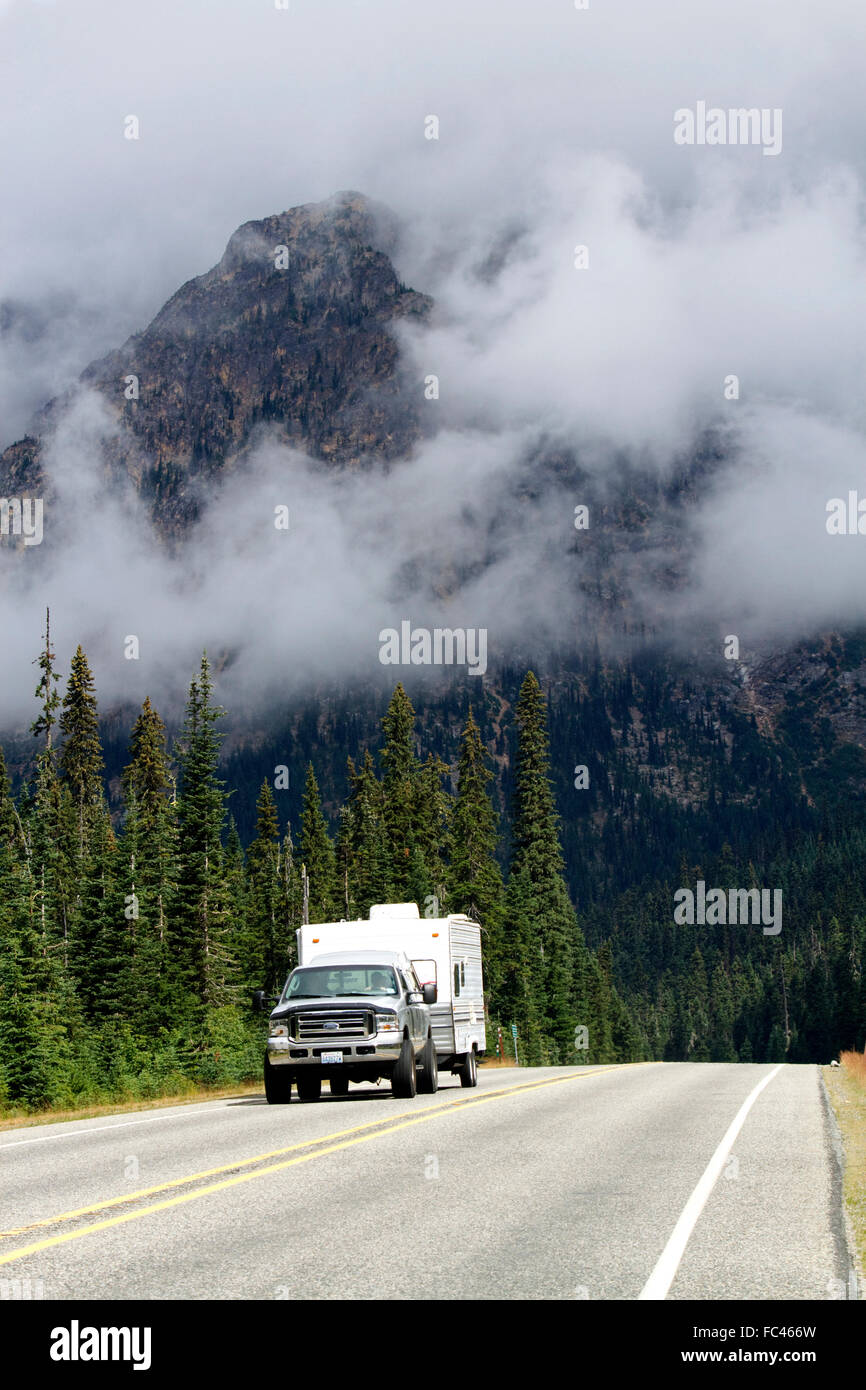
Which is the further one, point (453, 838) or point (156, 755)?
point (156, 755)

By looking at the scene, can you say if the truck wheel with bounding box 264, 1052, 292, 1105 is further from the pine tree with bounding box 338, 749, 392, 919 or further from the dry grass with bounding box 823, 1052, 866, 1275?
the pine tree with bounding box 338, 749, 392, 919

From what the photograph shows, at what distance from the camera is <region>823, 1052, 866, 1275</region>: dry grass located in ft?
34.2

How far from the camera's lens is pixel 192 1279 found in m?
7.87

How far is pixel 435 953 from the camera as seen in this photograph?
27.2 m

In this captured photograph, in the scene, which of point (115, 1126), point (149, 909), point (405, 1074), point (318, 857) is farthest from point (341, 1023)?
point (318, 857)

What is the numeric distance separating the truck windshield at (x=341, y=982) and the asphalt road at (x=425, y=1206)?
96.4 inches

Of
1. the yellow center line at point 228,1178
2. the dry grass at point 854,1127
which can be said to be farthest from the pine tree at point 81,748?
the yellow center line at point 228,1178

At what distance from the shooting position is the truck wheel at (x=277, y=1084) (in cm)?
2205

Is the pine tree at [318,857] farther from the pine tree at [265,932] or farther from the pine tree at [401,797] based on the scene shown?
the pine tree at [401,797]
